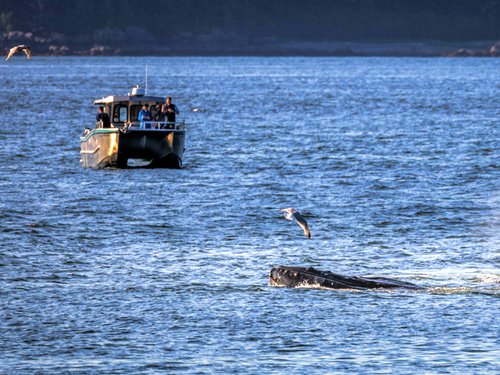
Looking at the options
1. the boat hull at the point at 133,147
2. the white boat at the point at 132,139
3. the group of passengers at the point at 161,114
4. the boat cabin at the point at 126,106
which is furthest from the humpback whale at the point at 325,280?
the boat cabin at the point at 126,106

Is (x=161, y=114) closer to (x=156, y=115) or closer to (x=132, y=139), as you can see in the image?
(x=156, y=115)

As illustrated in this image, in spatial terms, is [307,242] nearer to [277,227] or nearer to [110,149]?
[277,227]

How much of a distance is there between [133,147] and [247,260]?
742 inches

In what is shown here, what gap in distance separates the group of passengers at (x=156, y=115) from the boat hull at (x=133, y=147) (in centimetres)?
50

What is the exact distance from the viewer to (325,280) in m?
19.2

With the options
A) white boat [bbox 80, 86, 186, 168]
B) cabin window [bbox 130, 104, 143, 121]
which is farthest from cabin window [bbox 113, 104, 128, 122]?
cabin window [bbox 130, 104, 143, 121]

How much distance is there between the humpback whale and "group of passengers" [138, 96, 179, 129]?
19941mm

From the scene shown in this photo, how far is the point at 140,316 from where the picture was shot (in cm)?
1731

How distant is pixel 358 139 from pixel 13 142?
73.2 ft

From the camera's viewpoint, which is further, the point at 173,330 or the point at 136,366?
the point at 173,330

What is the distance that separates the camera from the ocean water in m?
15.3

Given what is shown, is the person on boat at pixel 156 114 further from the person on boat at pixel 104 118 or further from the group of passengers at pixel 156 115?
the person on boat at pixel 104 118

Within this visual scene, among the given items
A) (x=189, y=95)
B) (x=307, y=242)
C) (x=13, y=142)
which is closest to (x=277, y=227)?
(x=307, y=242)

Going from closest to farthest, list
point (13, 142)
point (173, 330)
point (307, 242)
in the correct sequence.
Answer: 1. point (173, 330)
2. point (307, 242)
3. point (13, 142)
